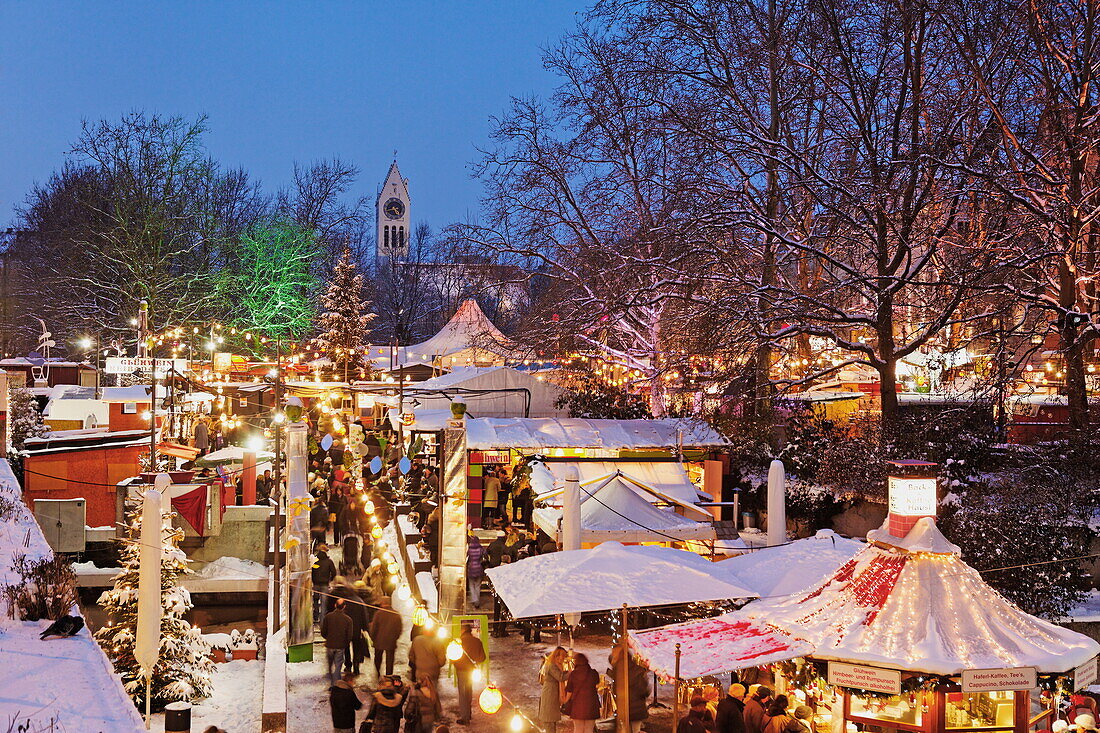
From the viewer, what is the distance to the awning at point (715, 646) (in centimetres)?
764

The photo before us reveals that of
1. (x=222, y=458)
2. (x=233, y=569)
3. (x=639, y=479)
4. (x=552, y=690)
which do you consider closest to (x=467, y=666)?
(x=552, y=690)

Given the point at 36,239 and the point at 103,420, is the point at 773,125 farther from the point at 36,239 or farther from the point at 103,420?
the point at 36,239

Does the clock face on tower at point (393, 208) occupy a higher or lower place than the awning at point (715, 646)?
higher

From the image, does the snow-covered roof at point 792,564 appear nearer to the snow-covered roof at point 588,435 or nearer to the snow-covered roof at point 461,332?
the snow-covered roof at point 588,435

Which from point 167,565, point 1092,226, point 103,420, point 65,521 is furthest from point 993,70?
point 103,420

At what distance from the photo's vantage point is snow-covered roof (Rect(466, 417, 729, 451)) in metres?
18.7

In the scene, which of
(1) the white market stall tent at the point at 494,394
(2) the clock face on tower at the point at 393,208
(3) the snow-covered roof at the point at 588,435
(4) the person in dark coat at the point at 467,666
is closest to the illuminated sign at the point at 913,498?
(4) the person in dark coat at the point at 467,666

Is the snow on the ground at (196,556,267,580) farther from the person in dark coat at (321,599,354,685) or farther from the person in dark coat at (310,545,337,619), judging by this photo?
the person in dark coat at (321,599,354,685)

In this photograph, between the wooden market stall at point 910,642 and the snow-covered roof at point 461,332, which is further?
the snow-covered roof at point 461,332

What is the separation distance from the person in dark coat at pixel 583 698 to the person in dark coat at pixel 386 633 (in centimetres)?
300

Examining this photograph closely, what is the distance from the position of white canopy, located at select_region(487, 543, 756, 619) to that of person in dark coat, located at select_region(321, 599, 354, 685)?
6.18ft

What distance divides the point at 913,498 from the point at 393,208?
385ft

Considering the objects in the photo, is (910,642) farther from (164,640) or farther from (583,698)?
(164,640)

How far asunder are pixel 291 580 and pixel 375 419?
23.0 metres
